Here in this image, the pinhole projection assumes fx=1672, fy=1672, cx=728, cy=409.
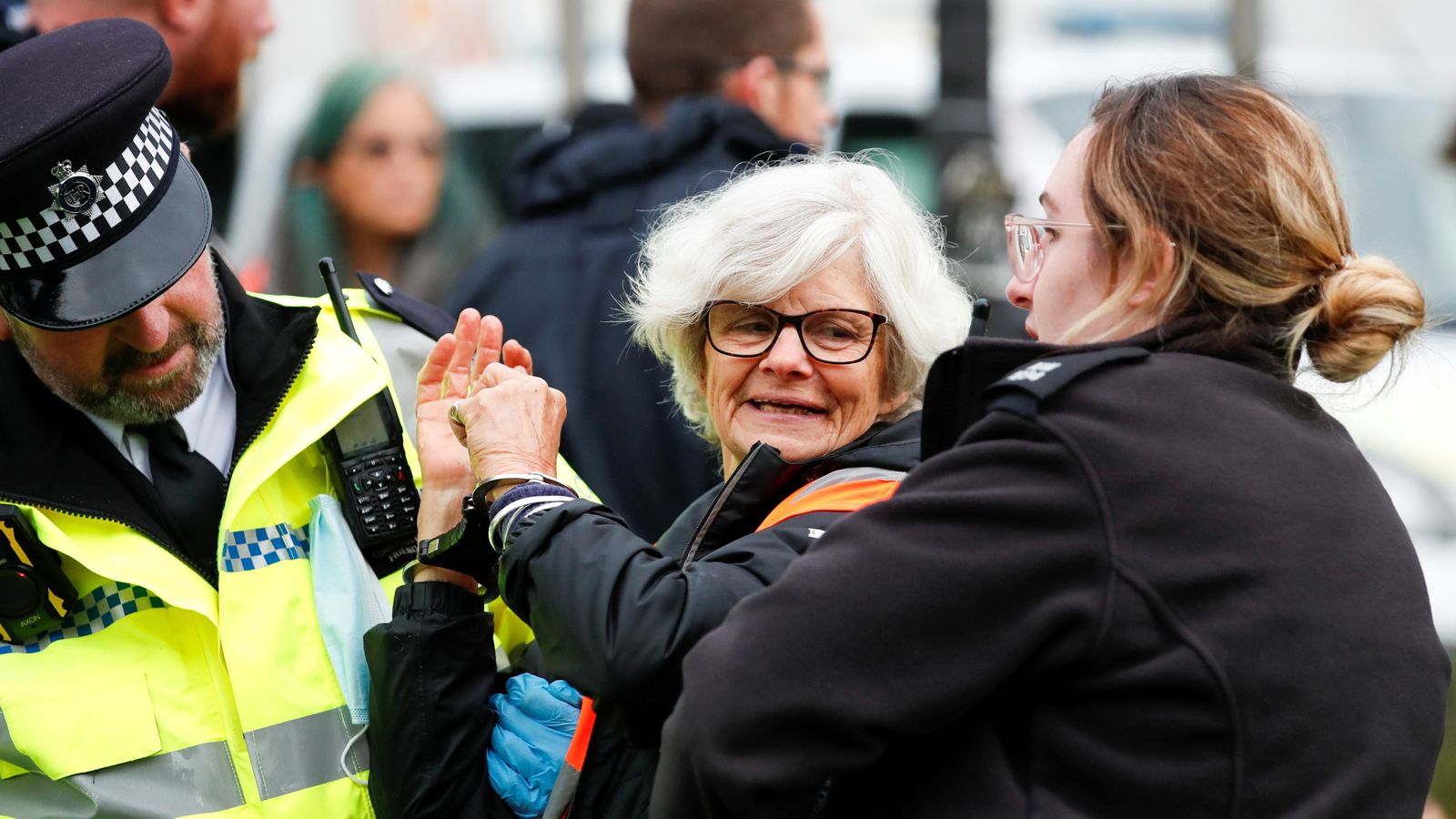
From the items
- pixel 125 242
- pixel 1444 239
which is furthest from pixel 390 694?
pixel 1444 239

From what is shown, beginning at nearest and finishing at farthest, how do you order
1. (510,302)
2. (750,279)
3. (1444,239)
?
(750,279), (510,302), (1444,239)

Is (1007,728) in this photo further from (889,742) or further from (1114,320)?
(1114,320)

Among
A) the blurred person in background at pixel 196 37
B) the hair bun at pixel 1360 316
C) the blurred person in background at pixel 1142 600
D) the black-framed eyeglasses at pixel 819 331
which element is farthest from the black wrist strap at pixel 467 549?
the blurred person in background at pixel 196 37

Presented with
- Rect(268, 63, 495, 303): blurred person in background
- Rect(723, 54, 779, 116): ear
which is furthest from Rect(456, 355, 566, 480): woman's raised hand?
Rect(268, 63, 495, 303): blurred person in background

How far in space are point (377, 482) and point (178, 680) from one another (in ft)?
1.26

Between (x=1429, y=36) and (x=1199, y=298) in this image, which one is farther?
(x=1429, y=36)

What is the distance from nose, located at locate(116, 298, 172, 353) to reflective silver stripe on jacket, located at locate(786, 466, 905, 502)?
941mm

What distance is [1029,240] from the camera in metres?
2.08

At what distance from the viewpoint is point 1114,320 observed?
74.0 inches

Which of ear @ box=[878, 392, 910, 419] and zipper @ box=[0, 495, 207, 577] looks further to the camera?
ear @ box=[878, 392, 910, 419]

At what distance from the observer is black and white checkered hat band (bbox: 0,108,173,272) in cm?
229

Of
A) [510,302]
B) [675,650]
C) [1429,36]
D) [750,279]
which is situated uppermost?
[750,279]

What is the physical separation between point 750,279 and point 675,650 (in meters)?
0.68

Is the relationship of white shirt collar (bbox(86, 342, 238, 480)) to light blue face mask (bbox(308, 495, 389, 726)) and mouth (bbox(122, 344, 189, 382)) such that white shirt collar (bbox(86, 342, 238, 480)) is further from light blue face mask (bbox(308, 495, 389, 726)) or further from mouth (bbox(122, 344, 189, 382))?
light blue face mask (bbox(308, 495, 389, 726))
